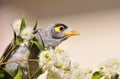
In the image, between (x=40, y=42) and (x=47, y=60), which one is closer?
(x=47, y=60)

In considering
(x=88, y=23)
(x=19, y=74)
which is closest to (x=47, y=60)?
(x=19, y=74)

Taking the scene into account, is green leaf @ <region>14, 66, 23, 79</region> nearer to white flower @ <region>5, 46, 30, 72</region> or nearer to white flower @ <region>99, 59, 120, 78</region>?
white flower @ <region>5, 46, 30, 72</region>

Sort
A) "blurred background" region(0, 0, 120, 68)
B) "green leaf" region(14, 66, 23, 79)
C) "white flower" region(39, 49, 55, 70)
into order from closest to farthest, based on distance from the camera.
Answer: "white flower" region(39, 49, 55, 70), "green leaf" region(14, 66, 23, 79), "blurred background" region(0, 0, 120, 68)

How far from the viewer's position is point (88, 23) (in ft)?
4.93

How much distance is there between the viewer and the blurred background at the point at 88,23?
1413mm

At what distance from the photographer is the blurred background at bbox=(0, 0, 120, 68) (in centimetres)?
141

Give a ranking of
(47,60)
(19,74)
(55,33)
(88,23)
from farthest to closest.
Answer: (88,23) → (55,33) → (19,74) → (47,60)

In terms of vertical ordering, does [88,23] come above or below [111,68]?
above

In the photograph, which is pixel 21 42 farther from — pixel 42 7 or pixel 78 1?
pixel 42 7

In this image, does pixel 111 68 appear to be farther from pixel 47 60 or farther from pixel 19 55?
pixel 19 55

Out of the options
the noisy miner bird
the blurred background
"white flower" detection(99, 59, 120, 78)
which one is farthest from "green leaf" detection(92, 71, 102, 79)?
the blurred background

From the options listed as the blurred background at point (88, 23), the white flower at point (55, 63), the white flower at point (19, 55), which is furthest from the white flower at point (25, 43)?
the blurred background at point (88, 23)

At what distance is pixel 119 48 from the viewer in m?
1.37

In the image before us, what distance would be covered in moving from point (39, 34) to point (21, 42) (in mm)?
66
